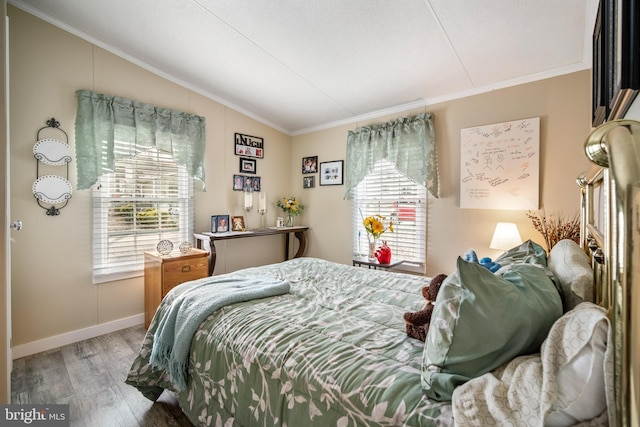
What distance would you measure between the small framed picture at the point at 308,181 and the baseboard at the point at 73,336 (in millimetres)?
2619

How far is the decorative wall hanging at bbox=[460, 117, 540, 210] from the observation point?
2672mm

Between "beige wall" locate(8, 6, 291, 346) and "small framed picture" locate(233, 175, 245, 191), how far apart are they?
3.39 feet

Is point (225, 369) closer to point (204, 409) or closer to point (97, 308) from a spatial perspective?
point (204, 409)

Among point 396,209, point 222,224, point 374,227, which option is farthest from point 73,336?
point 396,209

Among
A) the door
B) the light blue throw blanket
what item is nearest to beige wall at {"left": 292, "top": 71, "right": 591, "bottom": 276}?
the light blue throw blanket

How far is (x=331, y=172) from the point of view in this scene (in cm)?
414

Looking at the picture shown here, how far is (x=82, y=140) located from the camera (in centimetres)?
272

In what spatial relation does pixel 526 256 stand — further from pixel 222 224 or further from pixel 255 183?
pixel 255 183

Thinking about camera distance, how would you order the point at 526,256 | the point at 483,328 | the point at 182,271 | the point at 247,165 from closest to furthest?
the point at 483,328 < the point at 526,256 < the point at 182,271 < the point at 247,165

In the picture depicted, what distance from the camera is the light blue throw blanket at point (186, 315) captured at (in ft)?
5.02

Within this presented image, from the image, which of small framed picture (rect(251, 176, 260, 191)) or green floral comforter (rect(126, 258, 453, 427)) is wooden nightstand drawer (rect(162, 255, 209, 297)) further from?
small framed picture (rect(251, 176, 260, 191))

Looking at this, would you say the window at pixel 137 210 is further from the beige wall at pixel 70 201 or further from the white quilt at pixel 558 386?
the white quilt at pixel 558 386

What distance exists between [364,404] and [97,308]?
3049 millimetres

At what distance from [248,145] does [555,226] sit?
3.54 m
